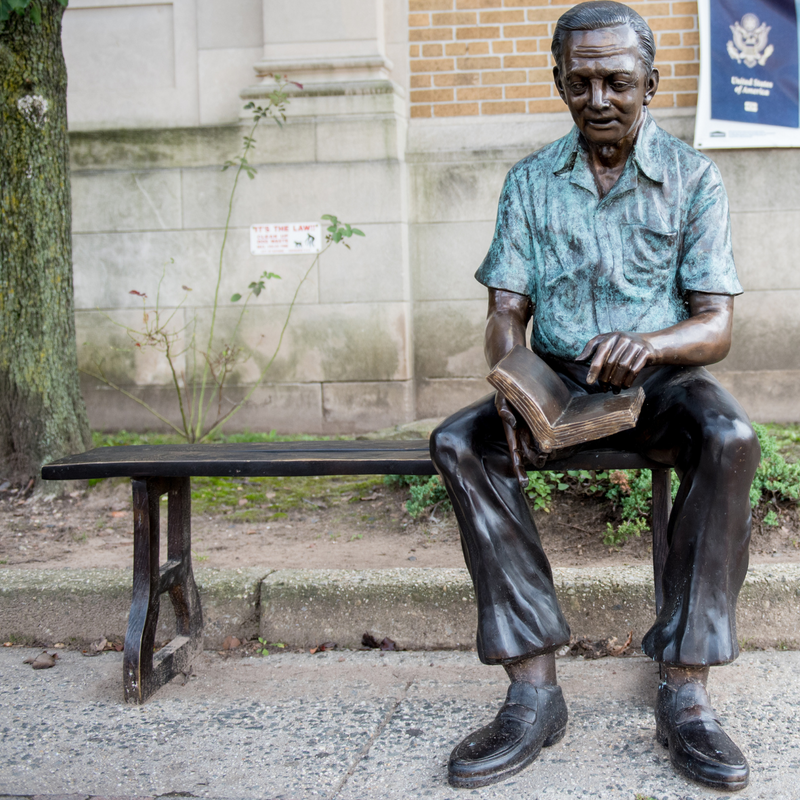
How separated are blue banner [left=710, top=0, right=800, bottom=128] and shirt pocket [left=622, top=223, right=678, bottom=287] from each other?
4041mm

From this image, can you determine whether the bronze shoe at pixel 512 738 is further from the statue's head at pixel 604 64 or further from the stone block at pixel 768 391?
the stone block at pixel 768 391

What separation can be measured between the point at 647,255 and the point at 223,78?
472cm

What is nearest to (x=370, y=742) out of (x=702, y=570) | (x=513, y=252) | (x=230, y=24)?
(x=702, y=570)

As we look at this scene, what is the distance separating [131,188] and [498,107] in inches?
107

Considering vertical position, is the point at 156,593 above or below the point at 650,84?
below

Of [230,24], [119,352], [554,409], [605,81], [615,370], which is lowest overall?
[119,352]

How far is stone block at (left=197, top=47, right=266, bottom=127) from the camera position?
21.0ft

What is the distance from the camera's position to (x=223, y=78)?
253 inches

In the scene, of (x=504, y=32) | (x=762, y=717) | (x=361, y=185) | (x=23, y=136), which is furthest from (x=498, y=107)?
(x=762, y=717)

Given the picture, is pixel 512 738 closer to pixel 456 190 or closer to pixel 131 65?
pixel 456 190

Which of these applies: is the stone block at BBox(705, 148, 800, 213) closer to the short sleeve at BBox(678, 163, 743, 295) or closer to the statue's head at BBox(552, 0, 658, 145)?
the short sleeve at BBox(678, 163, 743, 295)

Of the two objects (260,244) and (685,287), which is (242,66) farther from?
(685,287)

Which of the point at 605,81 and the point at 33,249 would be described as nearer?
the point at 605,81

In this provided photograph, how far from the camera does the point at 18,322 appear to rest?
458cm
